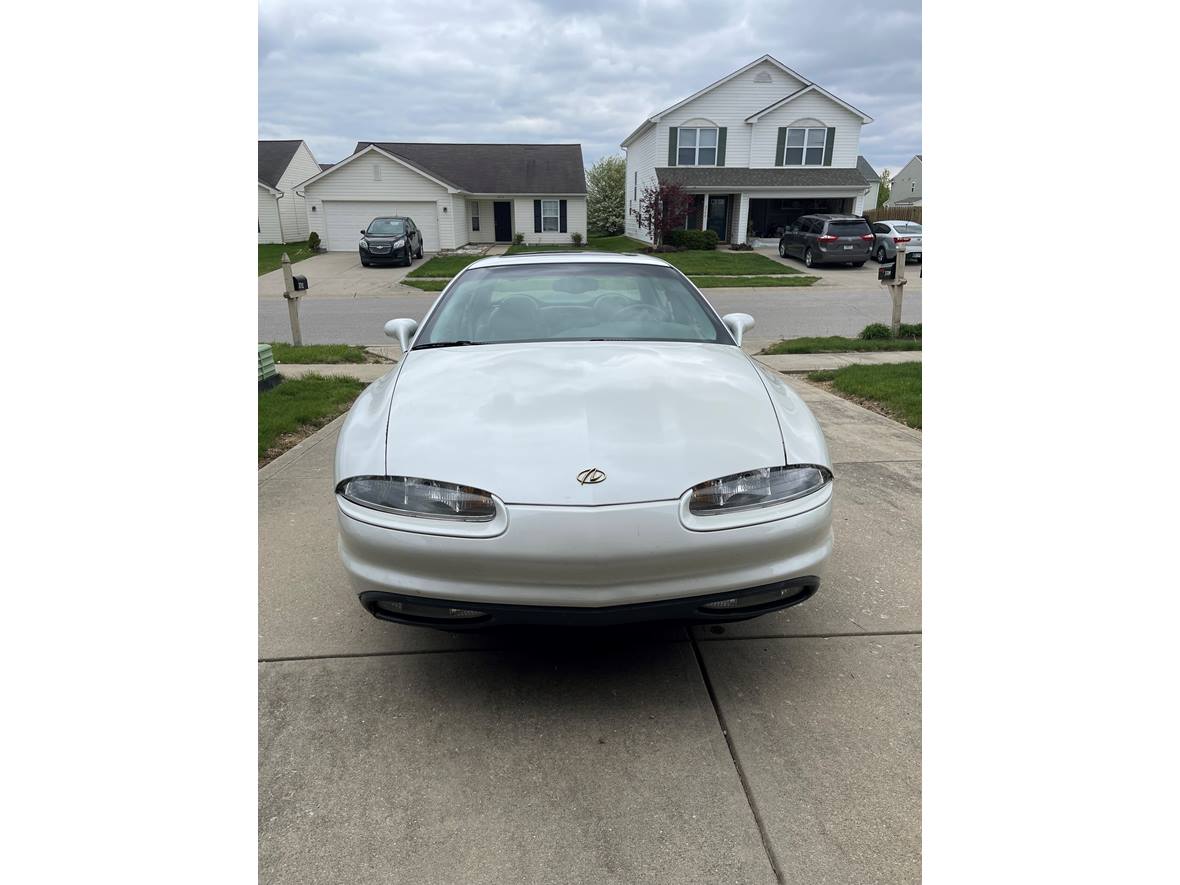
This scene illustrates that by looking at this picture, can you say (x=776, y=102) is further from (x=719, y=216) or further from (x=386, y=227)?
(x=386, y=227)

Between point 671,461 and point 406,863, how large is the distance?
50.7 inches

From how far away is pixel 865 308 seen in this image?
14500 mm

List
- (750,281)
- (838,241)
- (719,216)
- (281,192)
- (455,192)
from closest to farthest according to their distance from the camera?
(750,281), (838,241), (455,192), (719,216), (281,192)

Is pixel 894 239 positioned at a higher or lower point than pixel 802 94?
lower

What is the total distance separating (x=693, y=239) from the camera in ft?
89.0

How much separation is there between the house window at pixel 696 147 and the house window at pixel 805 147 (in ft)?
9.66

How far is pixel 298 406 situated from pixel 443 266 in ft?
58.9

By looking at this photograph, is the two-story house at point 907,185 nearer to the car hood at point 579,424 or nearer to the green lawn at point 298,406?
the green lawn at point 298,406

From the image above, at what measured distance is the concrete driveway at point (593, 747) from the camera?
6.02 ft

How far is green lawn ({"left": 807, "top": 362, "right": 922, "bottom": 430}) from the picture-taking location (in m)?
6.17

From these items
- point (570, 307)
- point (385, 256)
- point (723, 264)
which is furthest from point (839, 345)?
point (385, 256)

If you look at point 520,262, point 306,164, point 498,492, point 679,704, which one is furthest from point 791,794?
point 306,164

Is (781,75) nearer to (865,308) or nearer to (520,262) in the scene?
(865,308)

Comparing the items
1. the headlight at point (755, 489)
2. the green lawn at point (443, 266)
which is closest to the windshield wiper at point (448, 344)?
the headlight at point (755, 489)
